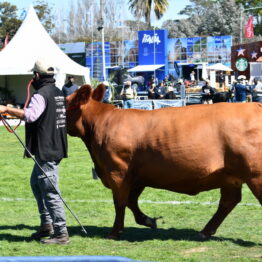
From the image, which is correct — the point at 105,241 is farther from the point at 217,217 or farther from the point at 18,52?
the point at 18,52

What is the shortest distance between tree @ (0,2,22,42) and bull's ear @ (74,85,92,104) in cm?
8006

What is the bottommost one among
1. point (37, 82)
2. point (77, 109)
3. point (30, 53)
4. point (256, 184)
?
point (256, 184)

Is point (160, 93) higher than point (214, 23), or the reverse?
point (214, 23)

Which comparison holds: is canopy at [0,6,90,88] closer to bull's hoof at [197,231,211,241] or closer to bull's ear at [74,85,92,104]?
bull's ear at [74,85,92,104]

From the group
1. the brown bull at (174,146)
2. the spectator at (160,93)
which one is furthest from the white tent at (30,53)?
the brown bull at (174,146)

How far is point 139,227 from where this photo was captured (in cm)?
764

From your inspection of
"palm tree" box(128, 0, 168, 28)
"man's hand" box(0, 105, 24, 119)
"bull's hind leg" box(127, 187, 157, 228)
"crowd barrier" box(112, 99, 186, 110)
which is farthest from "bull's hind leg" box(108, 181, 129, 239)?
"palm tree" box(128, 0, 168, 28)

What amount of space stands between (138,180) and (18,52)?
85.9 ft

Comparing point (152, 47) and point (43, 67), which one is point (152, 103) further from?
point (152, 47)

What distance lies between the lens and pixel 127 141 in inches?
262

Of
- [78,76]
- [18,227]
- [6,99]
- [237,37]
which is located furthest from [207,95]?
[237,37]

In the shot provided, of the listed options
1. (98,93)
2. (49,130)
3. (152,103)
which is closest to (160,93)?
(152,103)

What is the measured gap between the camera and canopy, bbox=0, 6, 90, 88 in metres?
31.2

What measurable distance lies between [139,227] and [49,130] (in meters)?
1.88
